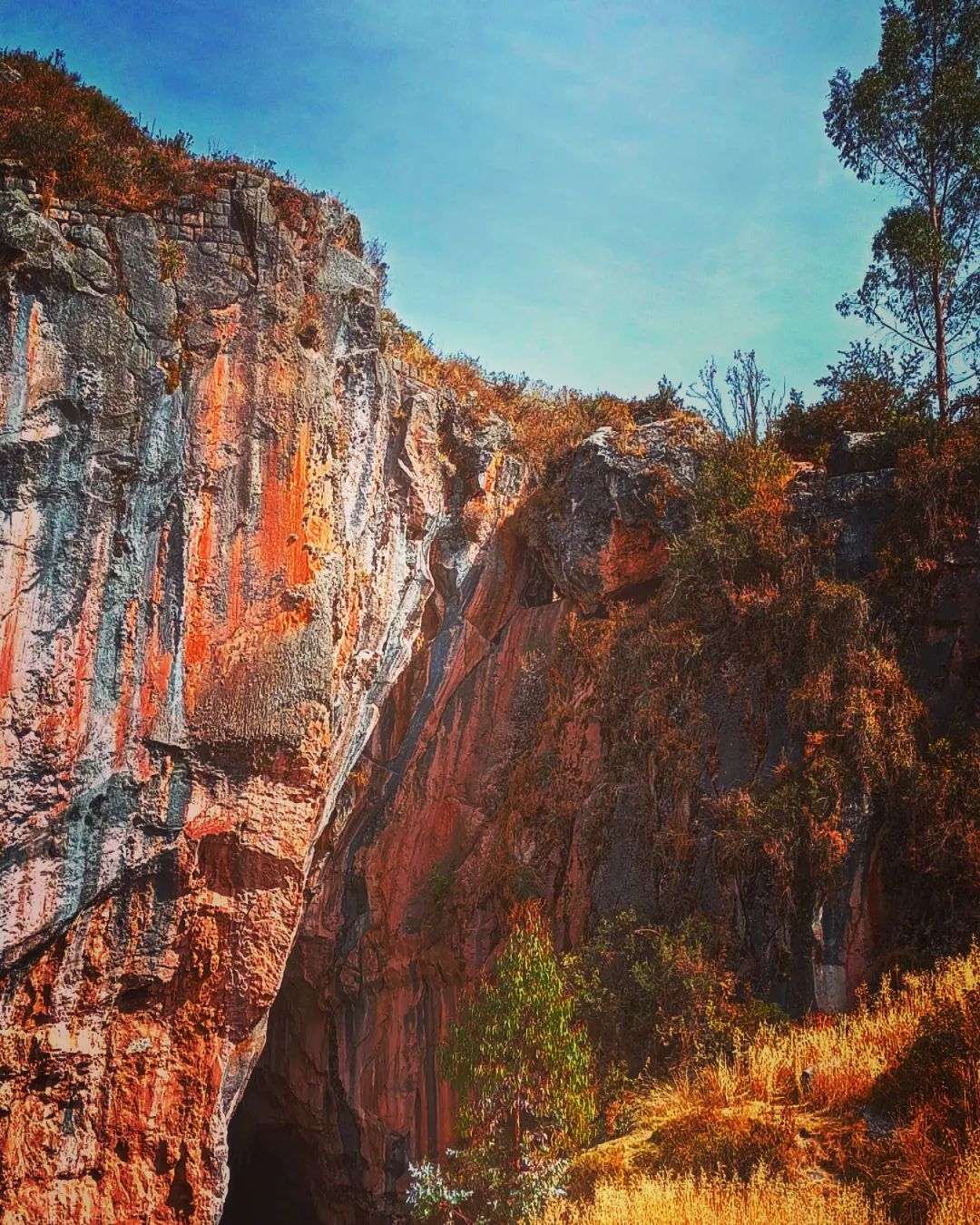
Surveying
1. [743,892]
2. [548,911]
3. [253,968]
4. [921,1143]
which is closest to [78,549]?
[253,968]

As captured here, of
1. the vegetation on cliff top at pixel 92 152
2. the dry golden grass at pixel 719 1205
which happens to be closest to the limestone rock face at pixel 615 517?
the vegetation on cliff top at pixel 92 152

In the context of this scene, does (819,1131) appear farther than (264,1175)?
No

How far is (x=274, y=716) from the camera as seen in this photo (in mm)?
12938

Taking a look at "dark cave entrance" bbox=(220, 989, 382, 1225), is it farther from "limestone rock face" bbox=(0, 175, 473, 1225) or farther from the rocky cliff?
"limestone rock face" bbox=(0, 175, 473, 1225)

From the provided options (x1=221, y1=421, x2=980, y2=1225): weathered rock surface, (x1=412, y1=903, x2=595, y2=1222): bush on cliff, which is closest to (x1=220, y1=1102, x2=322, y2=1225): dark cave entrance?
(x1=221, y1=421, x2=980, y2=1225): weathered rock surface

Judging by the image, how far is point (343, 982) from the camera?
59.6ft

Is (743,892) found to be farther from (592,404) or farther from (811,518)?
(592,404)

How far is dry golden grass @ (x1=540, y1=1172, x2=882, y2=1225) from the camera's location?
8539 millimetres

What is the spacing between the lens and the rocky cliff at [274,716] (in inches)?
464

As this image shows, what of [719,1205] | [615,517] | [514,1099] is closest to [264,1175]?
[514,1099]

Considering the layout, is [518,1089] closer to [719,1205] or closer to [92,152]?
[719,1205]

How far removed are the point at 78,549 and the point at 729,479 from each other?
1072cm

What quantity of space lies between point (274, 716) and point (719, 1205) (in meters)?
7.32

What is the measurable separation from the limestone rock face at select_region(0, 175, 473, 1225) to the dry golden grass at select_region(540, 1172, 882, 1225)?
5293mm
